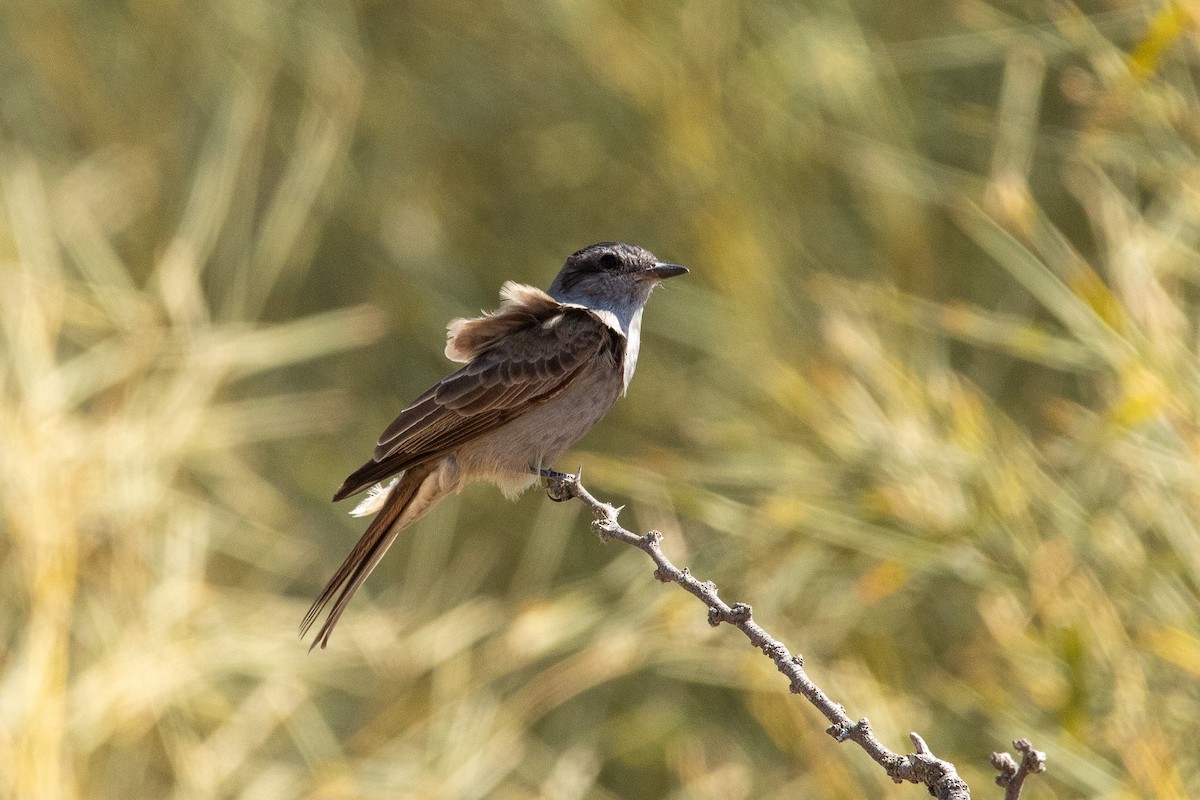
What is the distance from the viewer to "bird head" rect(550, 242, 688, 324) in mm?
3648

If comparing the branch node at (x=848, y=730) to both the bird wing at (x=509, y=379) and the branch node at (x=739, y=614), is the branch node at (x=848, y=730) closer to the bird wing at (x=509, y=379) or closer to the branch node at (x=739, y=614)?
the branch node at (x=739, y=614)

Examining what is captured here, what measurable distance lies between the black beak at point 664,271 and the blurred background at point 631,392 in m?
0.23

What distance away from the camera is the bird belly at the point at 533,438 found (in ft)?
10.8

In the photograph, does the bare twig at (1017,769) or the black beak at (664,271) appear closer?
the bare twig at (1017,769)

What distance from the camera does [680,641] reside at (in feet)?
10.9

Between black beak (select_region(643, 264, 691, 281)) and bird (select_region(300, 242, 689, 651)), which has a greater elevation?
black beak (select_region(643, 264, 691, 281))

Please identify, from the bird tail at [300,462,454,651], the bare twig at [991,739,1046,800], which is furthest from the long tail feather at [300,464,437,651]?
the bare twig at [991,739,1046,800]

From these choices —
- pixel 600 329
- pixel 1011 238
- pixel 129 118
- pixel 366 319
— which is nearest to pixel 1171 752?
pixel 1011 238

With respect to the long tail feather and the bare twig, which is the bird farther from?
the bare twig

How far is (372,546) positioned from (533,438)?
0.43 m

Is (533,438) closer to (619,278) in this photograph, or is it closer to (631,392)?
(619,278)

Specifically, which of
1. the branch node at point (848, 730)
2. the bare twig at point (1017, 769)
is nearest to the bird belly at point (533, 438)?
the branch node at point (848, 730)

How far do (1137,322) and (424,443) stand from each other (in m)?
1.44

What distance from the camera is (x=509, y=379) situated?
3.30 m
